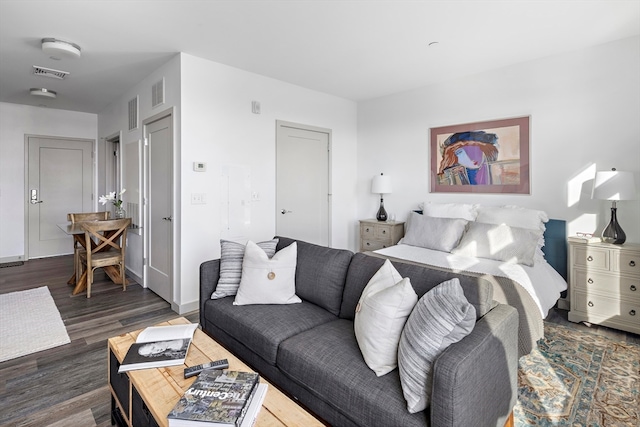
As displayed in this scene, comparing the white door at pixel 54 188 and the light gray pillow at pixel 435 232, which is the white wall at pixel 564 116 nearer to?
the light gray pillow at pixel 435 232

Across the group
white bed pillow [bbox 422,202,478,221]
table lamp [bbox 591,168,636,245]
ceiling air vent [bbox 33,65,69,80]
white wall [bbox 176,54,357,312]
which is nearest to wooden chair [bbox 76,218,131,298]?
white wall [bbox 176,54,357,312]

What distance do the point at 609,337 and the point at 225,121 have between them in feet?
13.6

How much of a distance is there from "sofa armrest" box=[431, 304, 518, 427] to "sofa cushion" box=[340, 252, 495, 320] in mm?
85

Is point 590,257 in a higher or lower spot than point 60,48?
lower

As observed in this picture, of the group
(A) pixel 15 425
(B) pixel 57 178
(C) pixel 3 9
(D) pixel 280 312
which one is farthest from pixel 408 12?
(B) pixel 57 178

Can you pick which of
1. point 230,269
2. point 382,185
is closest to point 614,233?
point 382,185

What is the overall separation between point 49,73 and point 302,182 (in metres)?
3.26

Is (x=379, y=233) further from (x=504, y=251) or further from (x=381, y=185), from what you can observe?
(x=504, y=251)

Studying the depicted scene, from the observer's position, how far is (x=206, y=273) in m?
2.50

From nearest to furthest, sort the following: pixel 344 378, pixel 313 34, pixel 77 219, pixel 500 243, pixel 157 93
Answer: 1. pixel 344 378
2. pixel 313 34
3. pixel 500 243
4. pixel 157 93
5. pixel 77 219

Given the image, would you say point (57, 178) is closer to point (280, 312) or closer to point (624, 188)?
point (280, 312)

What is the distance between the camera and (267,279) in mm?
2297

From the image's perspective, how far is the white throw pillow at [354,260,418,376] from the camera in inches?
58.4

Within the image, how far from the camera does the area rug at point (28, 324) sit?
8.66 ft
